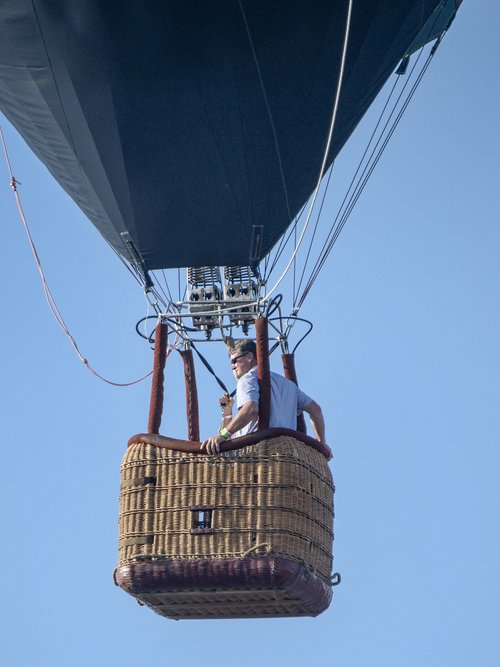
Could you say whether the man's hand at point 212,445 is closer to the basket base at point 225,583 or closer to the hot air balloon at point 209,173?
the hot air balloon at point 209,173

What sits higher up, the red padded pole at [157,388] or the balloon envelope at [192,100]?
the balloon envelope at [192,100]

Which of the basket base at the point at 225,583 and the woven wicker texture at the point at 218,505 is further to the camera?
the woven wicker texture at the point at 218,505

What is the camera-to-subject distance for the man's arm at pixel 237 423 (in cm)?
929

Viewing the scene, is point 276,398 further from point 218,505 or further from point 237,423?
point 218,505

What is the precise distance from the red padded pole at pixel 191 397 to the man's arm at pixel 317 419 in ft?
2.79

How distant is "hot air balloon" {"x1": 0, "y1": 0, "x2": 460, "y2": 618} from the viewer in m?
9.27

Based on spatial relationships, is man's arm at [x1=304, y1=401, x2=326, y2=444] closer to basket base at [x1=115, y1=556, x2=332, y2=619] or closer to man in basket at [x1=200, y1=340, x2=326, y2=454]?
→ man in basket at [x1=200, y1=340, x2=326, y2=454]

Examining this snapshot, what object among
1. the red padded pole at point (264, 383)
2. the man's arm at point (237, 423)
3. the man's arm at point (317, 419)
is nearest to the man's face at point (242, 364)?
the red padded pole at point (264, 383)

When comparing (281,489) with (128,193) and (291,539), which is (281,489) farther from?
(128,193)

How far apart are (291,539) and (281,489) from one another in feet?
0.92

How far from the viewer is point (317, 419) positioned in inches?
394

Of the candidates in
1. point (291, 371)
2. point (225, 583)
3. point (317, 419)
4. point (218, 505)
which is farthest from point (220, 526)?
point (291, 371)

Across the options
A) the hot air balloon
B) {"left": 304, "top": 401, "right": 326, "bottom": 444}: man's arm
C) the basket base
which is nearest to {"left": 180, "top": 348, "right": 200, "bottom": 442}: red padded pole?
the hot air balloon

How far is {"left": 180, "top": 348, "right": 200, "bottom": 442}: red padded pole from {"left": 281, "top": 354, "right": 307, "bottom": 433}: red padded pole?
23.8 inches
